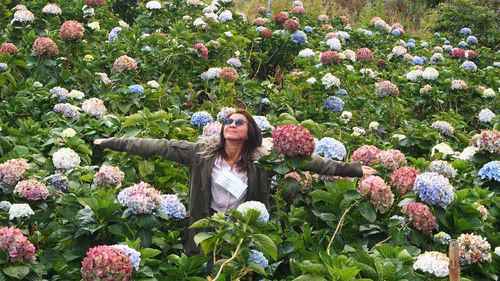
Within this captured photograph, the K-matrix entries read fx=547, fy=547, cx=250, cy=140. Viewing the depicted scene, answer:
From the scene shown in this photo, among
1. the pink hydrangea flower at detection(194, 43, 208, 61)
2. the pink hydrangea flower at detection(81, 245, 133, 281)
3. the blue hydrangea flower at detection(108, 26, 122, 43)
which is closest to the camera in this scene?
the pink hydrangea flower at detection(81, 245, 133, 281)

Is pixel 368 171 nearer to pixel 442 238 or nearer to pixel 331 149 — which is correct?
pixel 331 149

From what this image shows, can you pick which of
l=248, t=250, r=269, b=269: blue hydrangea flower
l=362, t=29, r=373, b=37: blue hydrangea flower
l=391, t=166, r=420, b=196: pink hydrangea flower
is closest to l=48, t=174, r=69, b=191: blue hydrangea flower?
l=248, t=250, r=269, b=269: blue hydrangea flower

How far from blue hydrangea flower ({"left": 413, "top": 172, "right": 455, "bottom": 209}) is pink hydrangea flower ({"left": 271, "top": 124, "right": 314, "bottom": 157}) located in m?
0.55

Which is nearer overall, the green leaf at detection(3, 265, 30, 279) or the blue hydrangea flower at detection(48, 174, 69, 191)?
the green leaf at detection(3, 265, 30, 279)

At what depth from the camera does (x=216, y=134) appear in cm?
302

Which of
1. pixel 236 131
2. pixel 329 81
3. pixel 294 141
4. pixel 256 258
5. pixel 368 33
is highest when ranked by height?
pixel 294 141

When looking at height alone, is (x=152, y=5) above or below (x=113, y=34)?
above

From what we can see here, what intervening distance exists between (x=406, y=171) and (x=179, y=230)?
116cm

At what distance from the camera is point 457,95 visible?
5332 mm

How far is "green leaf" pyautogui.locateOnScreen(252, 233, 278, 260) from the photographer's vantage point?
199cm

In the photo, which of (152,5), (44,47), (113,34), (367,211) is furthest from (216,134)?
(152,5)

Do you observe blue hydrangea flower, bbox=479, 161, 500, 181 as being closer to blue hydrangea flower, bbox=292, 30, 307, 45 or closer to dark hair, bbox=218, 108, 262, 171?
dark hair, bbox=218, 108, 262, 171

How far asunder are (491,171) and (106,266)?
2197 millimetres

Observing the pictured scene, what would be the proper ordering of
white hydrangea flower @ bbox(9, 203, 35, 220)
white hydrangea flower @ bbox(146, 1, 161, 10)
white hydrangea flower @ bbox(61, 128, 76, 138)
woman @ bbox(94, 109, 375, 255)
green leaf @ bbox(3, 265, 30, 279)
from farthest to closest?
white hydrangea flower @ bbox(146, 1, 161, 10), white hydrangea flower @ bbox(61, 128, 76, 138), woman @ bbox(94, 109, 375, 255), white hydrangea flower @ bbox(9, 203, 35, 220), green leaf @ bbox(3, 265, 30, 279)
